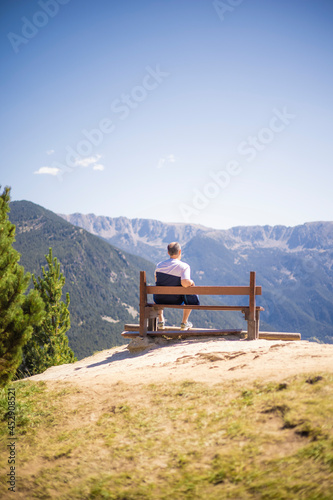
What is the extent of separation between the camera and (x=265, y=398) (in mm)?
4535

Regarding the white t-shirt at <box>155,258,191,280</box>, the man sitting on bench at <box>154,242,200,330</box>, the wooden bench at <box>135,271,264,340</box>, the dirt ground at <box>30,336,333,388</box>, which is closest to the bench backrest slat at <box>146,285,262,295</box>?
the wooden bench at <box>135,271,264,340</box>

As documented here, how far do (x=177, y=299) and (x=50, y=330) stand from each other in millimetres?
17086

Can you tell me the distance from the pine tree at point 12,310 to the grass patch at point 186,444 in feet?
6.11

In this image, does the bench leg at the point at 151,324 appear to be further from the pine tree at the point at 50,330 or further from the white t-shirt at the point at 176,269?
the pine tree at the point at 50,330

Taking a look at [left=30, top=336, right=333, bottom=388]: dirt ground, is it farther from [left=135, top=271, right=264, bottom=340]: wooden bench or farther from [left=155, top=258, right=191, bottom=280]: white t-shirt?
[left=155, top=258, right=191, bottom=280]: white t-shirt

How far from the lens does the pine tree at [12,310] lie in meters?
7.20

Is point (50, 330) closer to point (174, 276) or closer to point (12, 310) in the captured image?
point (174, 276)

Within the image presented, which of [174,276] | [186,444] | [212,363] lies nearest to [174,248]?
[174,276]

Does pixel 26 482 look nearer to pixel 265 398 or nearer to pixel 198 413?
pixel 198 413

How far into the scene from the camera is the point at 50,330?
24.4m

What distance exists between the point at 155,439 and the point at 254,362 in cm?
264

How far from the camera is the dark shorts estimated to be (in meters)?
9.89

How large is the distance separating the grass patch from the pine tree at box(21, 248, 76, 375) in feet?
61.5

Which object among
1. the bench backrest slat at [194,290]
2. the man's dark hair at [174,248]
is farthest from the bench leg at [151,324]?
the man's dark hair at [174,248]
